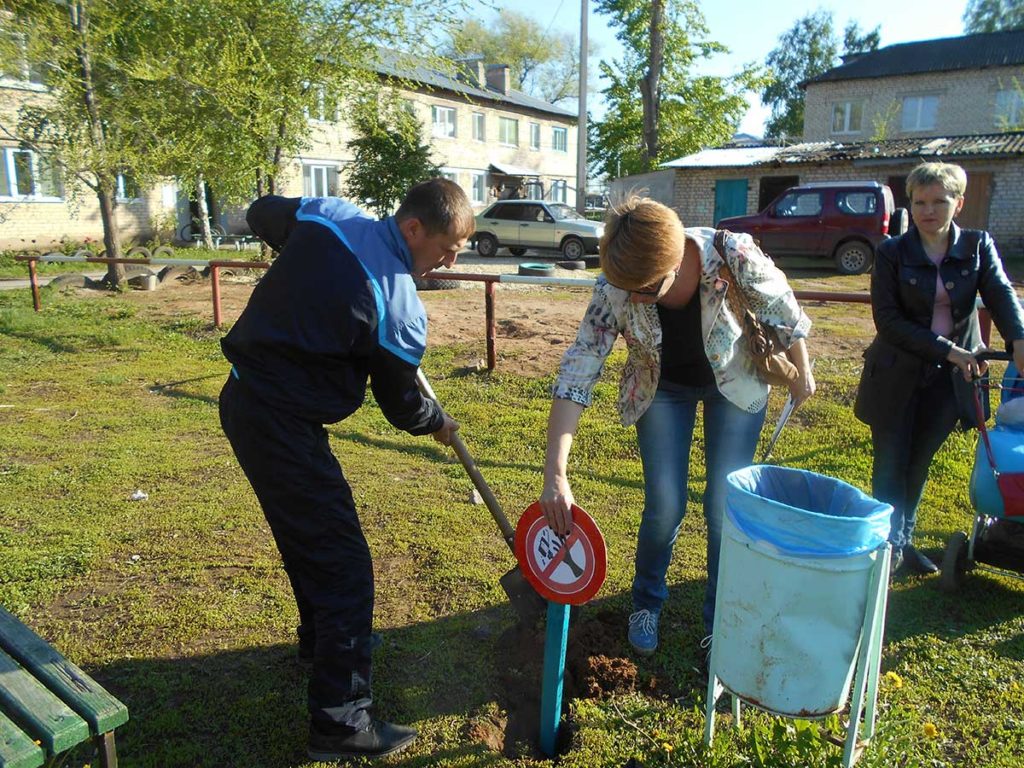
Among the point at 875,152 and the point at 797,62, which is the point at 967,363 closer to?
the point at 875,152

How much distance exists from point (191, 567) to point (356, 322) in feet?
6.69

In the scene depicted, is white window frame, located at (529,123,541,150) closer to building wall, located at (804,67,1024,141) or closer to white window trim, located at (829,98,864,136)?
building wall, located at (804,67,1024,141)

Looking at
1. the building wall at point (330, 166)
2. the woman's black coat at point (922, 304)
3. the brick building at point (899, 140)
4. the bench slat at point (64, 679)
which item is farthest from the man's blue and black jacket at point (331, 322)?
the brick building at point (899, 140)

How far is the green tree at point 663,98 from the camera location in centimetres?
2938

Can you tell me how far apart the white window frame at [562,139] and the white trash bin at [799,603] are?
138ft

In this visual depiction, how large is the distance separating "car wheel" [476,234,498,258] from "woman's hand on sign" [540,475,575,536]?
1827 centimetres

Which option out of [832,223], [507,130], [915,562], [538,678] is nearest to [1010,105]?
[507,130]

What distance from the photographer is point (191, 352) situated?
8.18 m

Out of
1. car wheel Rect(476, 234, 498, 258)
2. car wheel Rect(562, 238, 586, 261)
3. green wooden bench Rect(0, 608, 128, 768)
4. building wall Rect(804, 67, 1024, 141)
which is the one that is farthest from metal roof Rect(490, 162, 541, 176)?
green wooden bench Rect(0, 608, 128, 768)

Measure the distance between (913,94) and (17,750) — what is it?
37973 millimetres

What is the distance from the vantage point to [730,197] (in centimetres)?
2475

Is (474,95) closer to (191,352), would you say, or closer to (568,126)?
(568,126)

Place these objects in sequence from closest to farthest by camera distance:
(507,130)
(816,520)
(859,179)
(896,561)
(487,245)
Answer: (816,520), (896,561), (487,245), (859,179), (507,130)

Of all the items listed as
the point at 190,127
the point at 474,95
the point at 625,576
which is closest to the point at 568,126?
the point at 474,95
